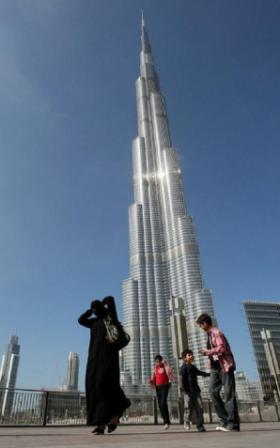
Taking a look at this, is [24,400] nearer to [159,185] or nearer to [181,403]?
[181,403]

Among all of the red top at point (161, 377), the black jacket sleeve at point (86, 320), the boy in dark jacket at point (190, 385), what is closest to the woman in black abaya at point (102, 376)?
the black jacket sleeve at point (86, 320)

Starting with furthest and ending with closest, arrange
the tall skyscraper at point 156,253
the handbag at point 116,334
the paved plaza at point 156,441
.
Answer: the tall skyscraper at point 156,253 → the handbag at point 116,334 → the paved plaza at point 156,441

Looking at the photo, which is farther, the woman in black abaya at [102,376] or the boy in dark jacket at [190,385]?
the boy in dark jacket at [190,385]

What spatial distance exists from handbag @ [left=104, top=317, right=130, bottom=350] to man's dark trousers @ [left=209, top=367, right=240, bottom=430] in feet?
6.07

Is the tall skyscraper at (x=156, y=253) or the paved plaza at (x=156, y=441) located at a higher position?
the tall skyscraper at (x=156, y=253)

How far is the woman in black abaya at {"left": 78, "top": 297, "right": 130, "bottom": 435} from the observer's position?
4422mm

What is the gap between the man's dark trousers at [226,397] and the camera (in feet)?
16.6

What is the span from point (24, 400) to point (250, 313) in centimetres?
10293

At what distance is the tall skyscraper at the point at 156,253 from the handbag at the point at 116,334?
5189 inches

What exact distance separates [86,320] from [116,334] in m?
0.65

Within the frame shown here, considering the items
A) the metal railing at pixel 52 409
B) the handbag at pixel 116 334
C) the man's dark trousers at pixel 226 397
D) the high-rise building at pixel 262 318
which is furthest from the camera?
the high-rise building at pixel 262 318

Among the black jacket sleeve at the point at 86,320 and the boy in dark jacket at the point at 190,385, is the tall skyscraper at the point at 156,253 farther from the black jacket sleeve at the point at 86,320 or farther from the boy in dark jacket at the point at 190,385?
the black jacket sleeve at the point at 86,320

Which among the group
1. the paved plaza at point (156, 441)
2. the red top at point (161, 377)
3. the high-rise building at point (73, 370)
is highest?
the high-rise building at point (73, 370)

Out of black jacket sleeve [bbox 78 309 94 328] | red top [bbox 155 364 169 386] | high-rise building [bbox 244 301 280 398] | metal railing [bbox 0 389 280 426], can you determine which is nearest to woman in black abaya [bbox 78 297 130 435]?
black jacket sleeve [bbox 78 309 94 328]
